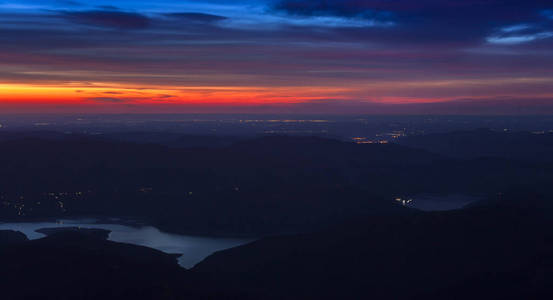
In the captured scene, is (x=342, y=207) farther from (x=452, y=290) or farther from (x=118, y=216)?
(x=452, y=290)

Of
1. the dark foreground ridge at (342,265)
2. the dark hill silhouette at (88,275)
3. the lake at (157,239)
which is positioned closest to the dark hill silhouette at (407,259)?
the dark foreground ridge at (342,265)

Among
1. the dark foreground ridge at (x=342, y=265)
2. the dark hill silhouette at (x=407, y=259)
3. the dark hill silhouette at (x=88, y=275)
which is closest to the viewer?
the dark hill silhouette at (x=88, y=275)

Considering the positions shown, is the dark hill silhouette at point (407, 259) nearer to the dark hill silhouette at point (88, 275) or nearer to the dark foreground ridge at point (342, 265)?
the dark foreground ridge at point (342, 265)

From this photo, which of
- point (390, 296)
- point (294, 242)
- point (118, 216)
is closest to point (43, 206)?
point (118, 216)

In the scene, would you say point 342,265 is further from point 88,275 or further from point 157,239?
point 157,239

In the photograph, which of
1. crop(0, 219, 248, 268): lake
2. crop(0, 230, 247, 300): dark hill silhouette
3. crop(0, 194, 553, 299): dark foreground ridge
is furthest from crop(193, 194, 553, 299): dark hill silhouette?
crop(0, 219, 248, 268): lake

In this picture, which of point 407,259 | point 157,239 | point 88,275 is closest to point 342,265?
point 407,259
